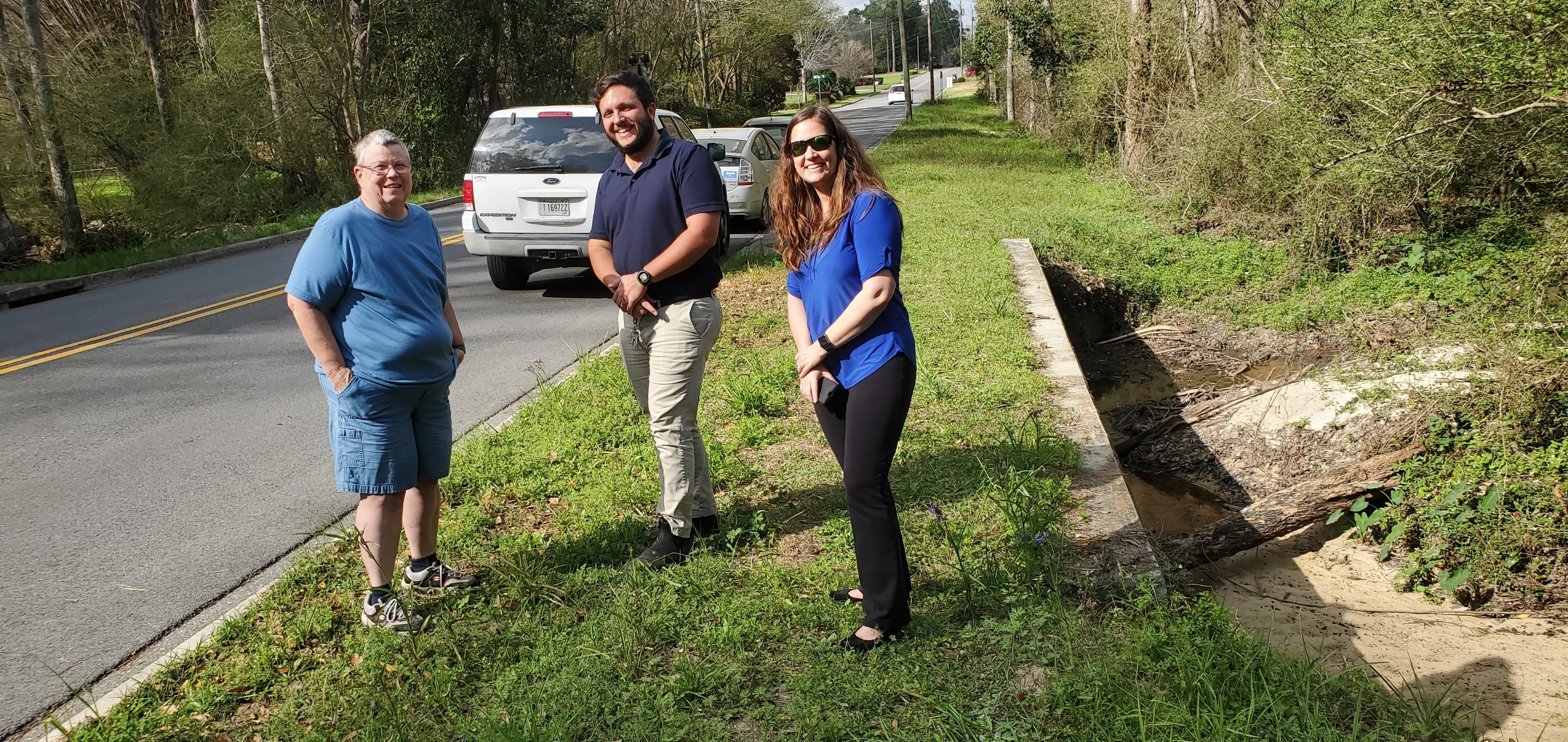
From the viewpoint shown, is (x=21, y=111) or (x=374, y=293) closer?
(x=374, y=293)

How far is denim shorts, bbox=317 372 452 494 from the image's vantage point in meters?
3.60

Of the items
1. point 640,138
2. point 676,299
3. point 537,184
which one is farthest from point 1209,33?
point 676,299

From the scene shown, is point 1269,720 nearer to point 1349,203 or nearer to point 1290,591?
point 1290,591

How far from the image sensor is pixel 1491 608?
5.17 metres

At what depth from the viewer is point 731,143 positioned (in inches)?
603

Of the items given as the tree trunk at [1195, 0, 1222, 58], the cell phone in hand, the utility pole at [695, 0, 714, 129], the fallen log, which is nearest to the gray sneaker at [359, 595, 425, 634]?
the cell phone in hand

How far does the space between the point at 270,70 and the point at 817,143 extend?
2184cm

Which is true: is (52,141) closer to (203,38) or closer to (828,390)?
(203,38)

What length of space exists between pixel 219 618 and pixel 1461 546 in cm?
609

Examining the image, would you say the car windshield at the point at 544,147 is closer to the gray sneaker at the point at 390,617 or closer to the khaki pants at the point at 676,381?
the khaki pants at the point at 676,381

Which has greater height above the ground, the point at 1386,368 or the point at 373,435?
the point at 373,435

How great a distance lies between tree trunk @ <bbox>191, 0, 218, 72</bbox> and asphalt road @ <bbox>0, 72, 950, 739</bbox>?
37.5 feet

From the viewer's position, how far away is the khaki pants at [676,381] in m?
4.01

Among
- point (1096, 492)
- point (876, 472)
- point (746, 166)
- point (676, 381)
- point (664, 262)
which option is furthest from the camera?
point (746, 166)
